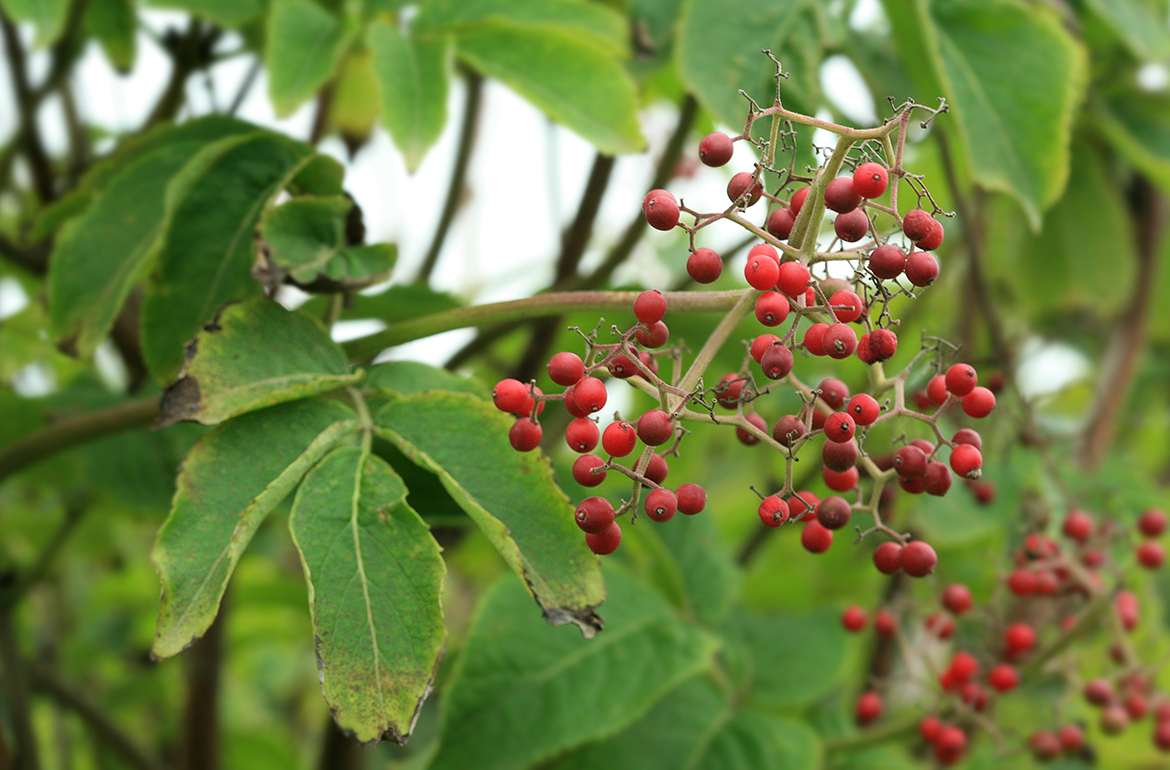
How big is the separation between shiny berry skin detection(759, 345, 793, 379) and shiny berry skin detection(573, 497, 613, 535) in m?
0.17

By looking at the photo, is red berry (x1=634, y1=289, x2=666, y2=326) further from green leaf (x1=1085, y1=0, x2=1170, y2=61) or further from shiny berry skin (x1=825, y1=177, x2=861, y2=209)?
green leaf (x1=1085, y1=0, x2=1170, y2=61)

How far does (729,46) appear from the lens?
1276 millimetres

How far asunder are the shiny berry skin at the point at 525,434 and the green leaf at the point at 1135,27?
1403 millimetres

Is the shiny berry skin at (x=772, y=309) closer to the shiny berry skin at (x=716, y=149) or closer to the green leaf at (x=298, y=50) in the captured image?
the shiny berry skin at (x=716, y=149)

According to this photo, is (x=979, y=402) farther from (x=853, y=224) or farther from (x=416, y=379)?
(x=416, y=379)

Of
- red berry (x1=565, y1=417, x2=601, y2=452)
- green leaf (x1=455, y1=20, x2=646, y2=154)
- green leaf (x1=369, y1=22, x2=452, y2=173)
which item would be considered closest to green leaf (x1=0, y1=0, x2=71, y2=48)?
green leaf (x1=369, y1=22, x2=452, y2=173)

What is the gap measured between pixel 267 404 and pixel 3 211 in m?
2.16

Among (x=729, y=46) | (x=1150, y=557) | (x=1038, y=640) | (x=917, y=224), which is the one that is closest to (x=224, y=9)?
(x=729, y=46)

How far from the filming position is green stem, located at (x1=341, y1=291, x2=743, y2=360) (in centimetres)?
84

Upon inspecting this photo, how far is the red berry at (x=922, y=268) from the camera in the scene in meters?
0.78

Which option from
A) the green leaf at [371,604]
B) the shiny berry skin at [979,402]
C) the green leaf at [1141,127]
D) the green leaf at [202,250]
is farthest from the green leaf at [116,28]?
the green leaf at [1141,127]

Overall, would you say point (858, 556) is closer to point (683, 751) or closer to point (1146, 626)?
point (1146, 626)

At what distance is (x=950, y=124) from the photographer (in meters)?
1.52

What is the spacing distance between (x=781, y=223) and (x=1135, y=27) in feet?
4.23
